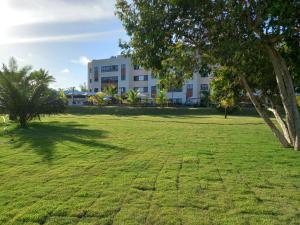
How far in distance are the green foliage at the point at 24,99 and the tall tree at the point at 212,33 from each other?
43.7ft

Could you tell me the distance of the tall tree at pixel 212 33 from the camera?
965 centimetres

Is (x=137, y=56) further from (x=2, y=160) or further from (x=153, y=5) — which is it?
(x=2, y=160)

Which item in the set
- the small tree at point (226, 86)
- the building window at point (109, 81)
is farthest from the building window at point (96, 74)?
the small tree at point (226, 86)

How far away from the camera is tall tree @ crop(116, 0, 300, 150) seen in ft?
31.7

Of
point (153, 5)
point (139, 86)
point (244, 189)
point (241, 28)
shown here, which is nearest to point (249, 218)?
point (244, 189)

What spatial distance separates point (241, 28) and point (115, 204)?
686cm

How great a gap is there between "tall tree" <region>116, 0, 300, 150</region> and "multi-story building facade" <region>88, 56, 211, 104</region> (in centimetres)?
6237

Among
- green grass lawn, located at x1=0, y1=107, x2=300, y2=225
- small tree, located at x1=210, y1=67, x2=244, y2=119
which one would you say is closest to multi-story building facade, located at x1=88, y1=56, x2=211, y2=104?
small tree, located at x1=210, y1=67, x2=244, y2=119

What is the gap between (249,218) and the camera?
5.07 meters

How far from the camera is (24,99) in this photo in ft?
75.2

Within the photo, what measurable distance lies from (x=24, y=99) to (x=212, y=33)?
52.0 ft

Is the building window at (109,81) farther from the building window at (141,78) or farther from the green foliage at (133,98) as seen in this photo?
the green foliage at (133,98)

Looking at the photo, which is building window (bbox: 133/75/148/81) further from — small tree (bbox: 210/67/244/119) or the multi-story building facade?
small tree (bbox: 210/67/244/119)

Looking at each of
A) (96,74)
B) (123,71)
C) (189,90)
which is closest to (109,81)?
(96,74)
